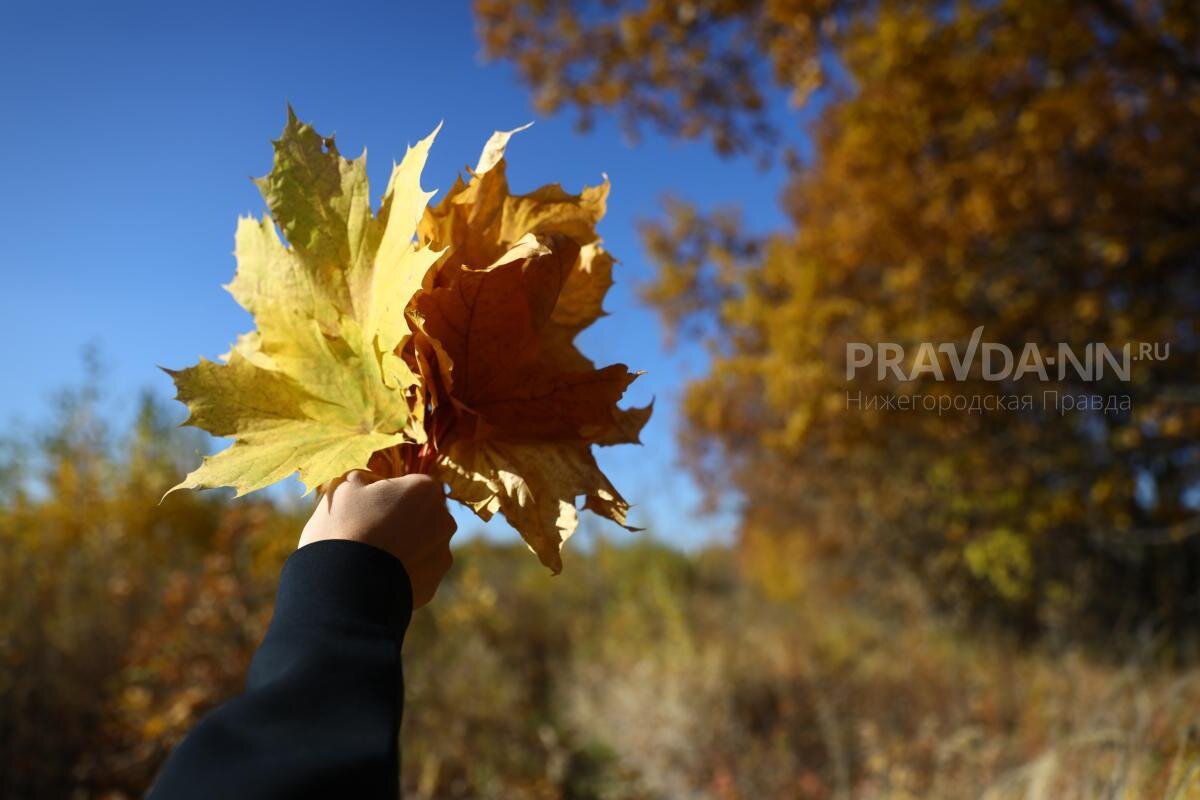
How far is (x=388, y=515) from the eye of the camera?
0.69 m

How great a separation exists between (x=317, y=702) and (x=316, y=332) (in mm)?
351

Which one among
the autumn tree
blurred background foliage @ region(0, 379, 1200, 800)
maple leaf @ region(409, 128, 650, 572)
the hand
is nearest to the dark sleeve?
the hand

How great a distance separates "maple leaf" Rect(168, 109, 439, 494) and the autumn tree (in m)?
3.75

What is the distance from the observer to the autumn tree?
4.09m

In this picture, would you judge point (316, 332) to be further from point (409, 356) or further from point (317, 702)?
point (317, 702)

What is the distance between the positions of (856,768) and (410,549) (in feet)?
13.4

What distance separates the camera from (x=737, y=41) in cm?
468

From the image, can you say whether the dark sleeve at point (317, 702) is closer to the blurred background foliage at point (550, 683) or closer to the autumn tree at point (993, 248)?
the blurred background foliage at point (550, 683)

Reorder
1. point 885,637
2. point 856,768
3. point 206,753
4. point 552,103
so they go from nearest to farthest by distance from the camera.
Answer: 1. point 206,753
2. point 856,768
3. point 552,103
4. point 885,637

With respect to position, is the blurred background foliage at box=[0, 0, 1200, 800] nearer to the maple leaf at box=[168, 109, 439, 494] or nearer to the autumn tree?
the autumn tree

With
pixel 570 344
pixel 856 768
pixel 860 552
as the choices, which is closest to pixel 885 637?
pixel 860 552

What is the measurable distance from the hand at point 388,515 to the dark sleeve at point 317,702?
0.05ft

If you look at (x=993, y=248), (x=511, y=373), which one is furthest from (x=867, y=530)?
(x=511, y=373)

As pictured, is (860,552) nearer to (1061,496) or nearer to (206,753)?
(1061,496)
